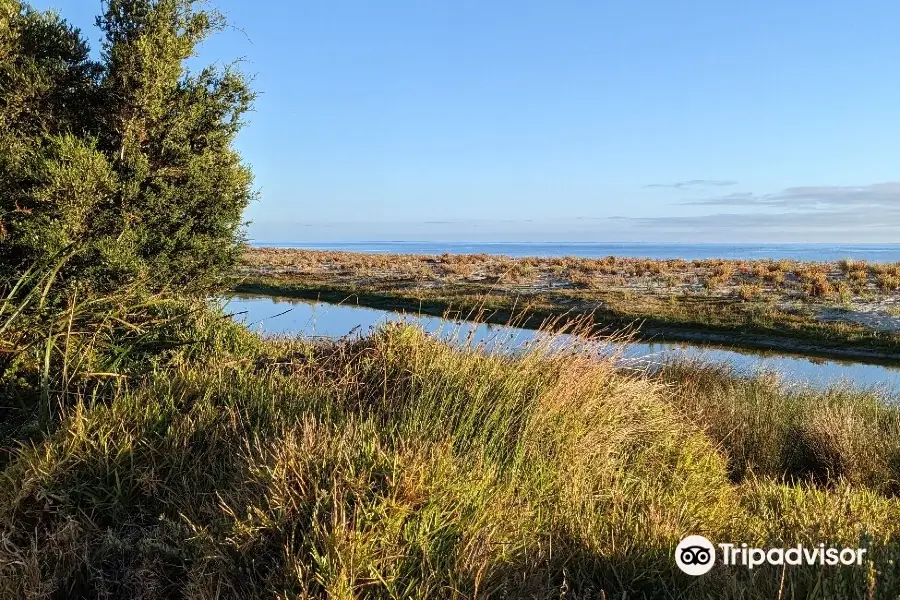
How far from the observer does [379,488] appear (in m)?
3.30

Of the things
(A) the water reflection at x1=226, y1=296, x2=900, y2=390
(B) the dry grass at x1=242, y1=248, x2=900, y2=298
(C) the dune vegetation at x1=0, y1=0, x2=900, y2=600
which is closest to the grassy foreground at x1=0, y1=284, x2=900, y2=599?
(C) the dune vegetation at x1=0, y1=0, x2=900, y2=600

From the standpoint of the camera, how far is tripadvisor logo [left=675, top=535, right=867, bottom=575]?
3346 millimetres

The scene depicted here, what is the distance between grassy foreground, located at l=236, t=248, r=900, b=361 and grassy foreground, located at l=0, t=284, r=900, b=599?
726 centimetres

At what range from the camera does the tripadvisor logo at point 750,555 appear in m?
3.35

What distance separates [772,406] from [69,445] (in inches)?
358

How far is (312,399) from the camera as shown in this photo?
194 inches

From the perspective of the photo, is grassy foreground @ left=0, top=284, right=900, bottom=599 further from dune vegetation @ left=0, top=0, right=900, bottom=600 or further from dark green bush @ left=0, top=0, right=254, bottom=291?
dark green bush @ left=0, top=0, right=254, bottom=291

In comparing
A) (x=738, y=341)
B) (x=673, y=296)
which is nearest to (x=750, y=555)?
(x=738, y=341)

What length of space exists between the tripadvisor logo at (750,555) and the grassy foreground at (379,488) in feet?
0.23

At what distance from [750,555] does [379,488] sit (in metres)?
2.22

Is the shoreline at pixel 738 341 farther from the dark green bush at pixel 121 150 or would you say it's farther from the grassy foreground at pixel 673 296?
the dark green bush at pixel 121 150

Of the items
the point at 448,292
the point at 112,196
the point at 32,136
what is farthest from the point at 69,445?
the point at 448,292

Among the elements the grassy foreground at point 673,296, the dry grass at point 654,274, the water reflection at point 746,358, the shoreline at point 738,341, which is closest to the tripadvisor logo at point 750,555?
the water reflection at point 746,358

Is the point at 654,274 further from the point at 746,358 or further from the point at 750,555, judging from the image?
the point at 750,555
